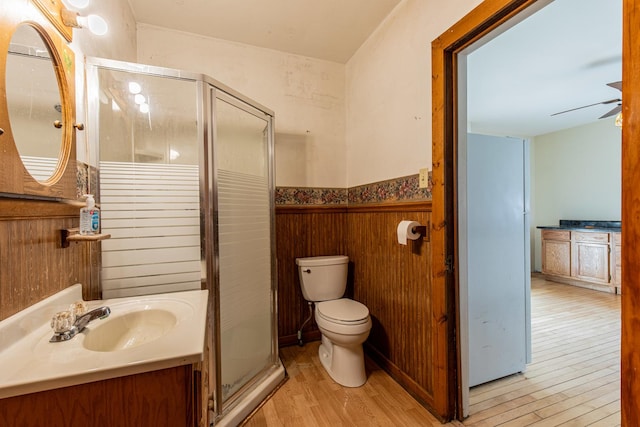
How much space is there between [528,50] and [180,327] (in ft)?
10.3

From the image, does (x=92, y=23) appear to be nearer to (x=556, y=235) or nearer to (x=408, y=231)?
(x=408, y=231)

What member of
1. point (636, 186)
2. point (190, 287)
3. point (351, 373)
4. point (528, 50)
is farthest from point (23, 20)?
point (528, 50)

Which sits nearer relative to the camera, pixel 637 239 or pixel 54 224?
pixel 637 239

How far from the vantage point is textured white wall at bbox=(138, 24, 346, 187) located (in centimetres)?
204

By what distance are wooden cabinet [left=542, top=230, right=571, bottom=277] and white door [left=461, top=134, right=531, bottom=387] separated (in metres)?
3.08

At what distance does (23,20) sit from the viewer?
0.83 meters

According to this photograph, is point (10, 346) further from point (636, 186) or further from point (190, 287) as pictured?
point (636, 186)

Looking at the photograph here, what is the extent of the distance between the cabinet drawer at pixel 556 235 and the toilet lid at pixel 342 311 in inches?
156

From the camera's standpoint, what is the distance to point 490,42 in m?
2.18

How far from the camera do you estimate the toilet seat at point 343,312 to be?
1.72m

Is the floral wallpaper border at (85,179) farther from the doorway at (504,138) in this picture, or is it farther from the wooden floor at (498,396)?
the doorway at (504,138)

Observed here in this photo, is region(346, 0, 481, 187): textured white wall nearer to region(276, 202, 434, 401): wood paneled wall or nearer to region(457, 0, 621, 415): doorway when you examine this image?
region(457, 0, 621, 415): doorway

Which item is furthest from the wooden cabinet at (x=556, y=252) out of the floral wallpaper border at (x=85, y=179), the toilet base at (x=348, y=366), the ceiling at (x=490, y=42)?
the floral wallpaper border at (x=85, y=179)

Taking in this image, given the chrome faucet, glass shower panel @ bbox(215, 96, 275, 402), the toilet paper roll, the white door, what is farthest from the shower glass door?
the white door
